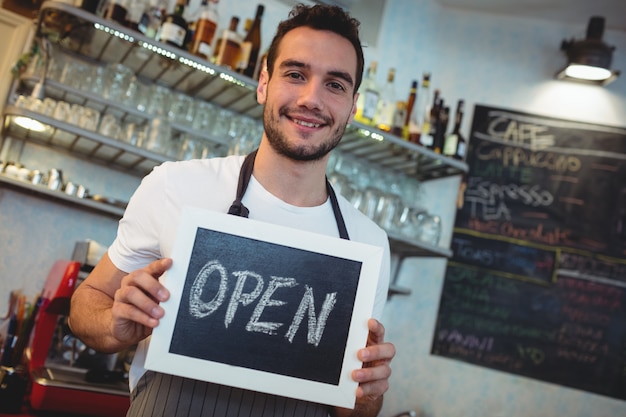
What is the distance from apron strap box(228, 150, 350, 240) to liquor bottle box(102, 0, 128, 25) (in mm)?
1268

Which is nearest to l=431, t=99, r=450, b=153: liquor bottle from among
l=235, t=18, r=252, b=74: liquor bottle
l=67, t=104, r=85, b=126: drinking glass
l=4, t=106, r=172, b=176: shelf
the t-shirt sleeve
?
l=235, t=18, r=252, b=74: liquor bottle

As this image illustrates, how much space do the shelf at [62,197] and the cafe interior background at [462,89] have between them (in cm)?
13

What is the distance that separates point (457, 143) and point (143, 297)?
7.56ft

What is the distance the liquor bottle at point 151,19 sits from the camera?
240 centimetres

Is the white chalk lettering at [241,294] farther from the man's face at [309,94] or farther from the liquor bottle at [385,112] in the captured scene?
the liquor bottle at [385,112]

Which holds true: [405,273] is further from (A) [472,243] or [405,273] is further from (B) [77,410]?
(B) [77,410]

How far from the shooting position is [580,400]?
3023 millimetres

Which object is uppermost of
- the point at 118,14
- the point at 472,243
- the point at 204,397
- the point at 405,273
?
Result: the point at 118,14

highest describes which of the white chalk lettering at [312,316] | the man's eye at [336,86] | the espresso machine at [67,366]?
the man's eye at [336,86]

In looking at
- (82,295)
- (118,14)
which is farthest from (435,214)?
(82,295)

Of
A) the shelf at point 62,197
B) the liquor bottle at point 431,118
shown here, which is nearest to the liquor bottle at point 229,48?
the shelf at point 62,197

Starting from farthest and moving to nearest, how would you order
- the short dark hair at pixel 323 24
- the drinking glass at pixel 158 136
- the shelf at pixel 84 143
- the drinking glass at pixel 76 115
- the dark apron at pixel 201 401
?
the drinking glass at pixel 158 136, the drinking glass at pixel 76 115, the shelf at pixel 84 143, the short dark hair at pixel 323 24, the dark apron at pixel 201 401

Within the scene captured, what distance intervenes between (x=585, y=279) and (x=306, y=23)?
236 cm

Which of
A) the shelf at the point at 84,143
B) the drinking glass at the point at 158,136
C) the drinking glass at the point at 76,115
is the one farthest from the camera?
the drinking glass at the point at 158,136
